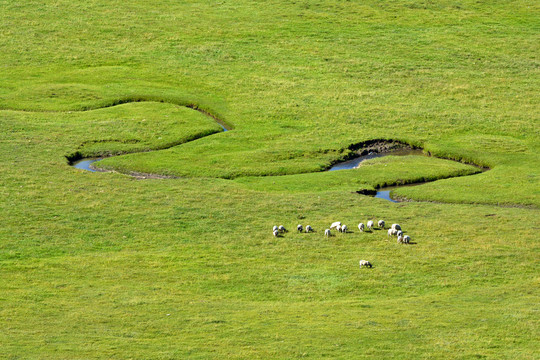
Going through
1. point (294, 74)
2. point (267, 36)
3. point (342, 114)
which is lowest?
point (342, 114)

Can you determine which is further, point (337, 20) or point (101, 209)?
point (337, 20)

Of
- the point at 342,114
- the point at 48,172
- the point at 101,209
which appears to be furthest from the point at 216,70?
the point at 101,209

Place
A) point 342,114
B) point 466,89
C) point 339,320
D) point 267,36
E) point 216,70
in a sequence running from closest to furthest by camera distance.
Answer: point 339,320 → point 342,114 → point 466,89 → point 216,70 → point 267,36

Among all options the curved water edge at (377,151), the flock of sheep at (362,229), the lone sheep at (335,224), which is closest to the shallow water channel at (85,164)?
the curved water edge at (377,151)

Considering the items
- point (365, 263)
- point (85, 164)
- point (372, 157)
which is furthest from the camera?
point (372, 157)

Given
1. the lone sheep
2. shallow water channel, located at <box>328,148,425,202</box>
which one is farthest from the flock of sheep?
shallow water channel, located at <box>328,148,425,202</box>

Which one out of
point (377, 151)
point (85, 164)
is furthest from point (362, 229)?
point (85, 164)

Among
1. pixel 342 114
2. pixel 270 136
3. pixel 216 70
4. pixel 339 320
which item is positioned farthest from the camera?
pixel 216 70

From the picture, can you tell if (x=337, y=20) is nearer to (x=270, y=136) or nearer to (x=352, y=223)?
(x=270, y=136)

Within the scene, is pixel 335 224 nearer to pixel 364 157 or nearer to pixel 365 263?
pixel 365 263
